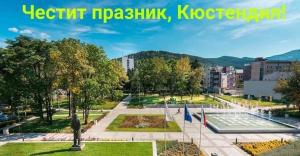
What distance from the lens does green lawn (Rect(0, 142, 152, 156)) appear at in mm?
31875

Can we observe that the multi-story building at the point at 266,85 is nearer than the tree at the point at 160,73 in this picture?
No

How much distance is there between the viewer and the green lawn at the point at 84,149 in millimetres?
31875

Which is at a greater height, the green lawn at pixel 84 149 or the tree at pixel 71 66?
the tree at pixel 71 66

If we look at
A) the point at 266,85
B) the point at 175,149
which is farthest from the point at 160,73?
the point at 175,149

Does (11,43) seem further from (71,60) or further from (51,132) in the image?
(51,132)

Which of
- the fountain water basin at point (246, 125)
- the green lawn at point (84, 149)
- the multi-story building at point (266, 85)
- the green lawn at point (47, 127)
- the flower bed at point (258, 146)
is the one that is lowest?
the flower bed at point (258, 146)

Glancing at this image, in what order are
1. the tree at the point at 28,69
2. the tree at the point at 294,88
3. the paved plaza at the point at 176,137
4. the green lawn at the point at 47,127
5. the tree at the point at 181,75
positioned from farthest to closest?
the tree at the point at 181,75, the tree at the point at 294,88, the tree at the point at 28,69, the green lawn at the point at 47,127, the paved plaza at the point at 176,137

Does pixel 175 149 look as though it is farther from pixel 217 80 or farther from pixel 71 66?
pixel 217 80

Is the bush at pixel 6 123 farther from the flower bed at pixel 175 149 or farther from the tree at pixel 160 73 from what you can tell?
the tree at pixel 160 73

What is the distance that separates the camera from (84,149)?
1318 inches

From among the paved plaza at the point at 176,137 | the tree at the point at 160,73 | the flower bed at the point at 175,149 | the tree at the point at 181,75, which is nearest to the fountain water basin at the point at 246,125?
the paved plaza at the point at 176,137

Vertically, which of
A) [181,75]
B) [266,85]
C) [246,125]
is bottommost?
[246,125]

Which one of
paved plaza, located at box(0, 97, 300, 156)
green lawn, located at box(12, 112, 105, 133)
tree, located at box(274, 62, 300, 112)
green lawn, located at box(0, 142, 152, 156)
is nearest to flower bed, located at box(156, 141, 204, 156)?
green lawn, located at box(0, 142, 152, 156)

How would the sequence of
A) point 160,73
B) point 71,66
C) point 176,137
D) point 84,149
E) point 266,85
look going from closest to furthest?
point 84,149 → point 176,137 → point 71,66 → point 160,73 → point 266,85
